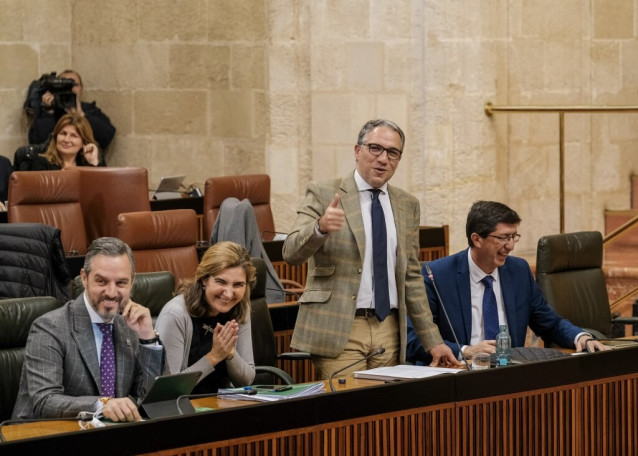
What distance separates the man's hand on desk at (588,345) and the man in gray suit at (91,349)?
174cm

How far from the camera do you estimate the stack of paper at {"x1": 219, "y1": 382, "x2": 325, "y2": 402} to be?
13.0 feet

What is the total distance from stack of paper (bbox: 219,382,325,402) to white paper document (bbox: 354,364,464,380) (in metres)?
0.22

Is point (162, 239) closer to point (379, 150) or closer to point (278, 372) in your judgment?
point (278, 372)

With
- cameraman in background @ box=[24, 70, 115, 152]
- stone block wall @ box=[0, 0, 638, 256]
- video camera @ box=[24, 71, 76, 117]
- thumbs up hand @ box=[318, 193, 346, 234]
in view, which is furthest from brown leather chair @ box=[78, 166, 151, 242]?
thumbs up hand @ box=[318, 193, 346, 234]

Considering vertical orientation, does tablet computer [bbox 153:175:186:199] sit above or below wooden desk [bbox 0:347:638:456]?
above

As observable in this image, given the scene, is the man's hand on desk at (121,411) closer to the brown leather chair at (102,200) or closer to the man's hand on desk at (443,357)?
the man's hand on desk at (443,357)

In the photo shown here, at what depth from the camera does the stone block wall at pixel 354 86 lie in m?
8.91

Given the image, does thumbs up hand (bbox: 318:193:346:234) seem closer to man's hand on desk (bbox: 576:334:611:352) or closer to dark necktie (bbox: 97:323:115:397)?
dark necktie (bbox: 97:323:115:397)

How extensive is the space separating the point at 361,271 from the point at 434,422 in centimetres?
73

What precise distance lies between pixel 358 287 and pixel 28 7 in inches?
274

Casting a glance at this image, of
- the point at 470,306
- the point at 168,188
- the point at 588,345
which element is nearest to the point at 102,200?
the point at 168,188

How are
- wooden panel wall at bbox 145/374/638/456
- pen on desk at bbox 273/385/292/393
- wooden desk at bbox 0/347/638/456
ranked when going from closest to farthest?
wooden desk at bbox 0/347/638/456, wooden panel wall at bbox 145/374/638/456, pen on desk at bbox 273/385/292/393

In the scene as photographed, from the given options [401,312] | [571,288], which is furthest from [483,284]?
[571,288]

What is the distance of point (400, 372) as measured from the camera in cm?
432
